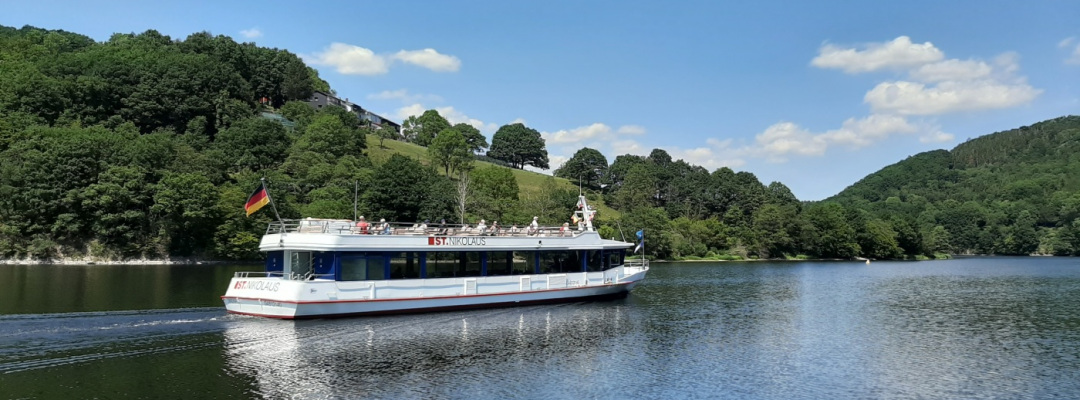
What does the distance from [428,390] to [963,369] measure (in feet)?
65.2

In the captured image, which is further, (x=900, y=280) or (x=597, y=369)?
(x=900, y=280)

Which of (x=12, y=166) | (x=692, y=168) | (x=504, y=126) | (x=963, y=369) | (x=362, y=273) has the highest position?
(x=504, y=126)

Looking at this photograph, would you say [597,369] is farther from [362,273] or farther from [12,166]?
[12,166]

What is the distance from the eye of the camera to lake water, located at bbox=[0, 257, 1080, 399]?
65.7 ft

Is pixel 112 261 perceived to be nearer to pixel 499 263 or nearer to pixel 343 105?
pixel 499 263

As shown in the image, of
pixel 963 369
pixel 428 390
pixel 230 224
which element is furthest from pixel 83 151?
pixel 963 369

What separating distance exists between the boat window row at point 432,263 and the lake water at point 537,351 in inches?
100

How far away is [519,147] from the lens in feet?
624

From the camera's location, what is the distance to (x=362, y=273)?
108ft

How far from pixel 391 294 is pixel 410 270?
1869mm

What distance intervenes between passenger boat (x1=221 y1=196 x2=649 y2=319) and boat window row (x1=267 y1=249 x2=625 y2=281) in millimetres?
50

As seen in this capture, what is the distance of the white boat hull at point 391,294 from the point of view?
30938 millimetres

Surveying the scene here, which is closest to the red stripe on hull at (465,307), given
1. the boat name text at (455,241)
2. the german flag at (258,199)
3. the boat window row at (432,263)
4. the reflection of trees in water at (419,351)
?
the reflection of trees in water at (419,351)

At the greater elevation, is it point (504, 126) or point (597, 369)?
point (504, 126)
